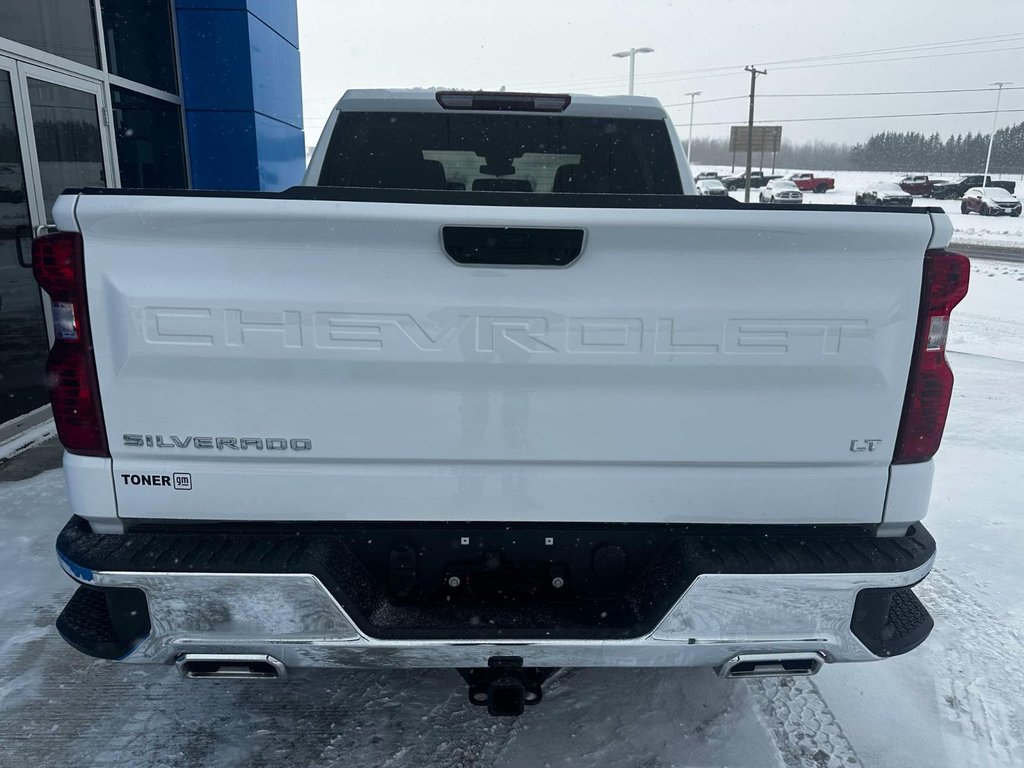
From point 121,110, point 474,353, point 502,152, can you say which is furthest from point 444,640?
point 121,110

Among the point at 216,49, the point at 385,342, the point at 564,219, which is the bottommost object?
the point at 385,342

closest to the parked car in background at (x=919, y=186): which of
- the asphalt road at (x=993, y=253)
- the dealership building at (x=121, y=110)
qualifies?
the asphalt road at (x=993, y=253)

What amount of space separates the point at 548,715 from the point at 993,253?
25.9 metres

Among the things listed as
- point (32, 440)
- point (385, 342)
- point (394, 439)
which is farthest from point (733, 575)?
point (32, 440)

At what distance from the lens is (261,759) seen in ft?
8.17

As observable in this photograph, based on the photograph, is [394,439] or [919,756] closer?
[394,439]

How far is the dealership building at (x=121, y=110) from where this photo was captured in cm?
620

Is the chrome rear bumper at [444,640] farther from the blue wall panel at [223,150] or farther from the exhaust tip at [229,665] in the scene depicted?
the blue wall panel at [223,150]

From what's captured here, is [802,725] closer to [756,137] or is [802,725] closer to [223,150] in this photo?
[223,150]

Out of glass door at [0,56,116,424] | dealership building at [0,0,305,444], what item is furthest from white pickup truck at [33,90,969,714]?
glass door at [0,56,116,424]

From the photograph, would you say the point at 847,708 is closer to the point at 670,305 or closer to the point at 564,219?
the point at 670,305

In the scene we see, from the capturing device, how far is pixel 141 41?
9.20 meters

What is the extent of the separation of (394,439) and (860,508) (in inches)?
51.0

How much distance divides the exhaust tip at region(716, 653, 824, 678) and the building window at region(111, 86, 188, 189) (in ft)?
28.8
